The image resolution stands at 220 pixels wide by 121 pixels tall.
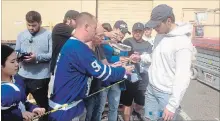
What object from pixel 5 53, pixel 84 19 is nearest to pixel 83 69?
pixel 84 19

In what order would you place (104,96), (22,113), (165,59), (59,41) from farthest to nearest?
(104,96) → (59,41) → (165,59) → (22,113)

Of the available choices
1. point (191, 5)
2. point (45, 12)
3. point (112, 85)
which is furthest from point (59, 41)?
point (191, 5)

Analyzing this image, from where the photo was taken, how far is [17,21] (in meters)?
17.6

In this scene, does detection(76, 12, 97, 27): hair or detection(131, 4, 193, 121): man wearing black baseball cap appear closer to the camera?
detection(76, 12, 97, 27): hair

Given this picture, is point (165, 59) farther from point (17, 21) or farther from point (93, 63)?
point (17, 21)

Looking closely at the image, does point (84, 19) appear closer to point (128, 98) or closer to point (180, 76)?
point (180, 76)

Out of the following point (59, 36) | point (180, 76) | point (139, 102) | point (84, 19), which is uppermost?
point (84, 19)

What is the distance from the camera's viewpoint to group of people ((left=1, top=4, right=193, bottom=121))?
297cm

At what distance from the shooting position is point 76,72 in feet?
9.98

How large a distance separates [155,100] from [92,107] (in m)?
0.85

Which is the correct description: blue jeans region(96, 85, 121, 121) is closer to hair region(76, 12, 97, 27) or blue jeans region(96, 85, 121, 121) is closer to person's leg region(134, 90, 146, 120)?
person's leg region(134, 90, 146, 120)

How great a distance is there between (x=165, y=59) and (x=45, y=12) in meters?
15.0

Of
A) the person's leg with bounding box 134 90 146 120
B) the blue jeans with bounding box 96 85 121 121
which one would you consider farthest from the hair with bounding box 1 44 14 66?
the person's leg with bounding box 134 90 146 120

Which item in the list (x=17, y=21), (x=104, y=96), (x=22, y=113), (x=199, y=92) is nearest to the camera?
(x=22, y=113)
